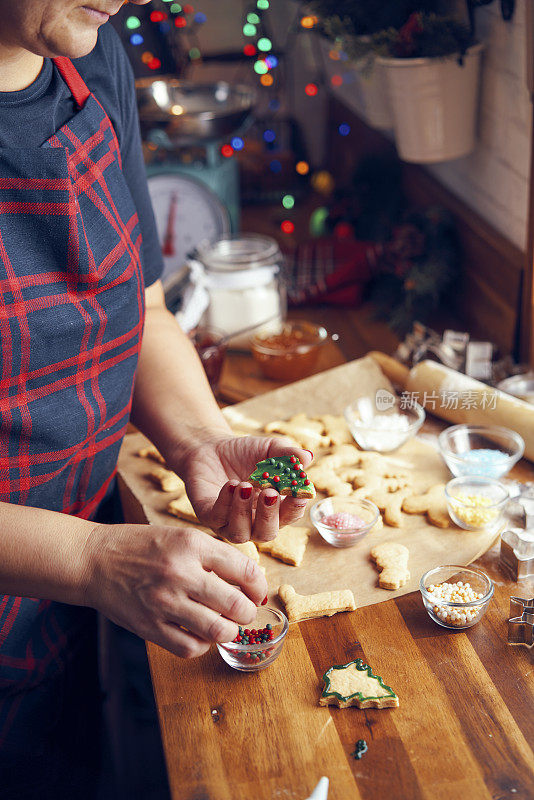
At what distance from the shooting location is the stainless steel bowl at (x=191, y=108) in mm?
2084

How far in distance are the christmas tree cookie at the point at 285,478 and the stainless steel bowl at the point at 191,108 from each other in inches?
52.2

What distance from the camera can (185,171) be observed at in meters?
2.16

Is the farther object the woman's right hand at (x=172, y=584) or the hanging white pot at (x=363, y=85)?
the hanging white pot at (x=363, y=85)

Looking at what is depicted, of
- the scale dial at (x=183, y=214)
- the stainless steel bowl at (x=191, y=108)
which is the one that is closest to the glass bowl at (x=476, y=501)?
the scale dial at (x=183, y=214)

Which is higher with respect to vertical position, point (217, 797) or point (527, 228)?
point (527, 228)

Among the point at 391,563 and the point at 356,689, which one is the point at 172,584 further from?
the point at 391,563

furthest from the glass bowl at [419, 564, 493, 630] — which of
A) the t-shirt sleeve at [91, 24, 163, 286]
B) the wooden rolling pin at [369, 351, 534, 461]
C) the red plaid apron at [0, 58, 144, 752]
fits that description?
the t-shirt sleeve at [91, 24, 163, 286]

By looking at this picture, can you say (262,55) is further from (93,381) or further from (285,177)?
(93,381)

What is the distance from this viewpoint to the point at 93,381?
43.2 inches

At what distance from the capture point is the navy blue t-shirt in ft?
3.26

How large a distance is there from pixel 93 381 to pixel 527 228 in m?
1.01

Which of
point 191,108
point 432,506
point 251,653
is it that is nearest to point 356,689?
point 251,653

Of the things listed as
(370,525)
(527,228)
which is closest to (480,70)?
(527,228)

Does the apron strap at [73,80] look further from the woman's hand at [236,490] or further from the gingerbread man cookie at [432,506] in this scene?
the gingerbread man cookie at [432,506]
